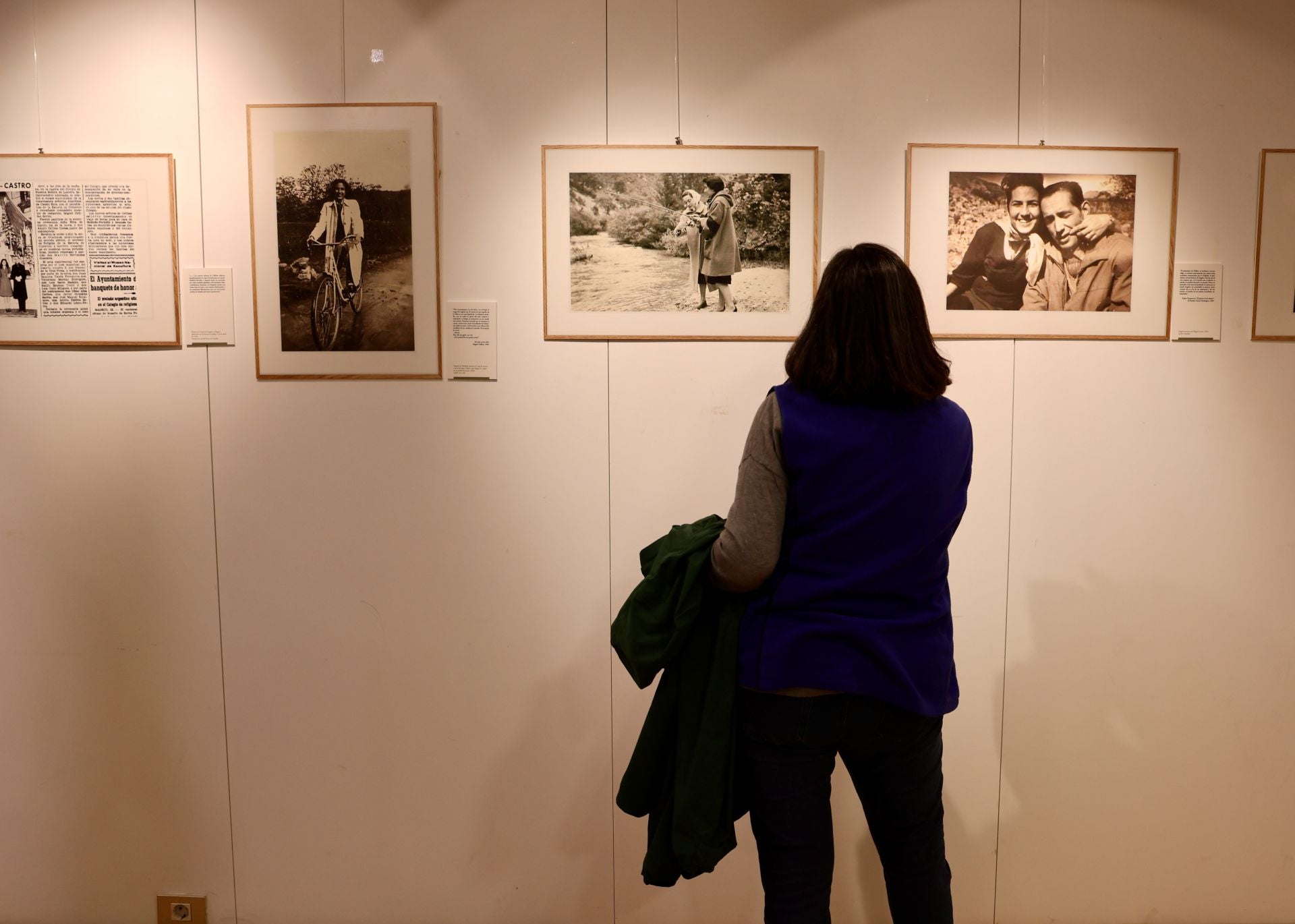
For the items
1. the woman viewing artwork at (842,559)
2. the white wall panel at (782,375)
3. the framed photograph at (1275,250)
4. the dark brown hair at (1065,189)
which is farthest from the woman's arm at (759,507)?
the framed photograph at (1275,250)

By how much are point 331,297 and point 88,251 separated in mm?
616

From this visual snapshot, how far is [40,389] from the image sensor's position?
195 cm

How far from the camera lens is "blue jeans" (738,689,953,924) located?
128 centimetres

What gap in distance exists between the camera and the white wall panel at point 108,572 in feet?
6.24

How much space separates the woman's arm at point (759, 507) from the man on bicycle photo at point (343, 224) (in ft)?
3.88

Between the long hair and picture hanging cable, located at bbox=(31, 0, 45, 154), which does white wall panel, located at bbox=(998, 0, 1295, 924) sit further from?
picture hanging cable, located at bbox=(31, 0, 45, 154)

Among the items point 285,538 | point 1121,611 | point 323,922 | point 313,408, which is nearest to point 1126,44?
point 1121,611

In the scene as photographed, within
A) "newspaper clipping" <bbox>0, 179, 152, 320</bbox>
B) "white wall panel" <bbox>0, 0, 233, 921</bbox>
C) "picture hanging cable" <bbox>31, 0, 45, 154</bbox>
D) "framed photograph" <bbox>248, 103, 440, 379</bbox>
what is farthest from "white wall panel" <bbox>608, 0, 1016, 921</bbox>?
"picture hanging cable" <bbox>31, 0, 45, 154</bbox>

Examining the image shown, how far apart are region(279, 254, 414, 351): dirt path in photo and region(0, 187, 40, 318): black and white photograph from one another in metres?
0.63

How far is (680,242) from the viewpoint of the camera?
1902mm

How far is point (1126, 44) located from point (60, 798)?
3299 millimetres

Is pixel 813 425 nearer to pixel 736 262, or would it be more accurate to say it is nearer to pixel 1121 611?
pixel 736 262

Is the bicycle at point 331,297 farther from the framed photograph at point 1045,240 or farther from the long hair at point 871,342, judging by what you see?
the framed photograph at point 1045,240
